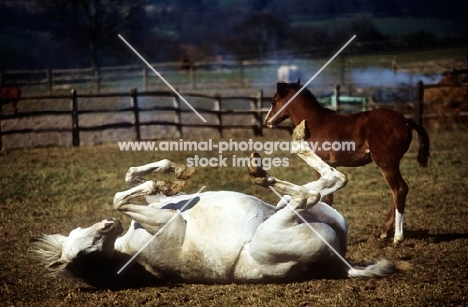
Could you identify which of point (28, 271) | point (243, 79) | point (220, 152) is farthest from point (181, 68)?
point (28, 271)

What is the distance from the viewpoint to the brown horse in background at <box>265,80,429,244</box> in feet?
23.9

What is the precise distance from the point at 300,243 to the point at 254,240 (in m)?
0.36

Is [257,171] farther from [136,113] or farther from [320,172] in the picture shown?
[136,113]

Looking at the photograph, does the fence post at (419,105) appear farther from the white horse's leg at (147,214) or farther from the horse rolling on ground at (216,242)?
the white horse's leg at (147,214)

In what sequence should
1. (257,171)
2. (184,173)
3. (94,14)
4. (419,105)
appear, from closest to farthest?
(257,171) < (184,173) < (419,105) < (94,14)

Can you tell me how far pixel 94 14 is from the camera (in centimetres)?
3609

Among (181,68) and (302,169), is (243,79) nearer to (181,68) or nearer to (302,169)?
(181,68)

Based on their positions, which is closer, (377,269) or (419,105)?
(377,269)

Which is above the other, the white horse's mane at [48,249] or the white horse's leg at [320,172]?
the white horse's leg at [320,172]

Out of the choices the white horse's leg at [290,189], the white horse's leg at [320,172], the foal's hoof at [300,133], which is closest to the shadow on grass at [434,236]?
the white horse's leg at [320,172]

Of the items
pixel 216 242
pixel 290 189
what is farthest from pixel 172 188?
pixel 290 189

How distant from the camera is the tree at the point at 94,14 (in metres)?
35.5

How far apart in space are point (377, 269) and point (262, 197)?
197 inches

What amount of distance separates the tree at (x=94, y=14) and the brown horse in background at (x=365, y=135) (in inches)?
1114
